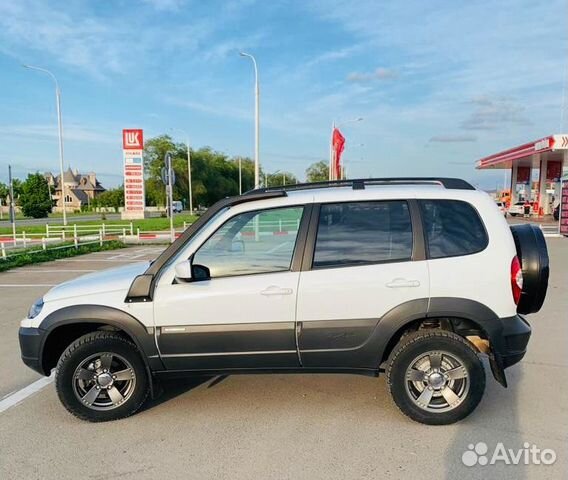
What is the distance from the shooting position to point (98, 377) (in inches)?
133

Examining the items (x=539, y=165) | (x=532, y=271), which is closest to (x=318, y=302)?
(x=532, y=271)

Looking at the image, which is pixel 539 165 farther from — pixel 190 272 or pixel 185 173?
pixel 190 272

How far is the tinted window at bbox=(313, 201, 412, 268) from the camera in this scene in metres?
3.25

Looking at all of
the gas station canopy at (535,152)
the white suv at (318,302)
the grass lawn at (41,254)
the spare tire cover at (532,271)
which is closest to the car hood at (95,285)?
the white suv at (318,302)

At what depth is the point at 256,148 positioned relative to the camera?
61.4 feet

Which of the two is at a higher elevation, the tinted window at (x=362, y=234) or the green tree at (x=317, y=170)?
the green tree at (x=317, y=170)

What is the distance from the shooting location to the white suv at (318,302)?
319 cm

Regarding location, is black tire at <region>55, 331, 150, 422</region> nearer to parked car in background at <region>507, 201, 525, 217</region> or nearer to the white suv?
the white suv

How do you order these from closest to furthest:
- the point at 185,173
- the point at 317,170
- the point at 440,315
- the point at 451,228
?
the point at 440,315
the point at 451,228
the point at 185,173
the point at 317,170

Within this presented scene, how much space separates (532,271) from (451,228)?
0.78m

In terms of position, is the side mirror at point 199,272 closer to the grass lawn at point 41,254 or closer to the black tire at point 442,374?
the black tire at point 442,374

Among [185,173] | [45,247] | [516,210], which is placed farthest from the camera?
[185,173]

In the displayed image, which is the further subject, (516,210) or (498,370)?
(516,210)

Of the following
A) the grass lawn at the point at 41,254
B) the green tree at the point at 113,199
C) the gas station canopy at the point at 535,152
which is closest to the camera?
the grass lawn at the point at 41,254
